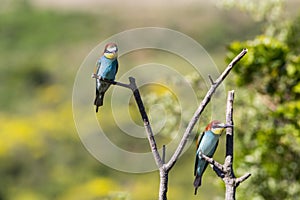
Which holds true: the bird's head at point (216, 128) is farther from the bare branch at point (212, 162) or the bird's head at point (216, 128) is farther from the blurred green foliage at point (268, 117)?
the blurred green foliage at point (268, 117)

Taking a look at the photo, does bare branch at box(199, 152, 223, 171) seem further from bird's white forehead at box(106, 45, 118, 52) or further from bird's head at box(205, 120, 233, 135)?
bird's white forehead at box(106, 45, 118, 52)

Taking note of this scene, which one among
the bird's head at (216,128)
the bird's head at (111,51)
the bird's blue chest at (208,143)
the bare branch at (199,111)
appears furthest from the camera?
the bird's blue chest at (208,143)

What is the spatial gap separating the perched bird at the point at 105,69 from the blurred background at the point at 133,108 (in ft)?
1.47

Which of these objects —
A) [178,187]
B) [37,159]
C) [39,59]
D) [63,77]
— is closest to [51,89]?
[63,77]

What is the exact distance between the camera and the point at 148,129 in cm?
357

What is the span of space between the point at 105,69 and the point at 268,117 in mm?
3170

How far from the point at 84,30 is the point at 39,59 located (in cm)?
1340

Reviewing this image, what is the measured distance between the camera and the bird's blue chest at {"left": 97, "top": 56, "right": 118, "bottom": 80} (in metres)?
3.93

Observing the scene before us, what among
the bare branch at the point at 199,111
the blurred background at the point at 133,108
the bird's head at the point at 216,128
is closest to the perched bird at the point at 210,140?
the bird's head at the point at 216,128

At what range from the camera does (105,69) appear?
3.95 meters

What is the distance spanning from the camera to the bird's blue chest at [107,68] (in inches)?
155

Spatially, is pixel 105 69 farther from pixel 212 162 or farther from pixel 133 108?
pixel 133 108

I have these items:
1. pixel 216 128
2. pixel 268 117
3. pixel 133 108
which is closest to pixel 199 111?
pixel 216 128

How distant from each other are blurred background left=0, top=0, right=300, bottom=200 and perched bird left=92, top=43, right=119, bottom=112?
45cm
